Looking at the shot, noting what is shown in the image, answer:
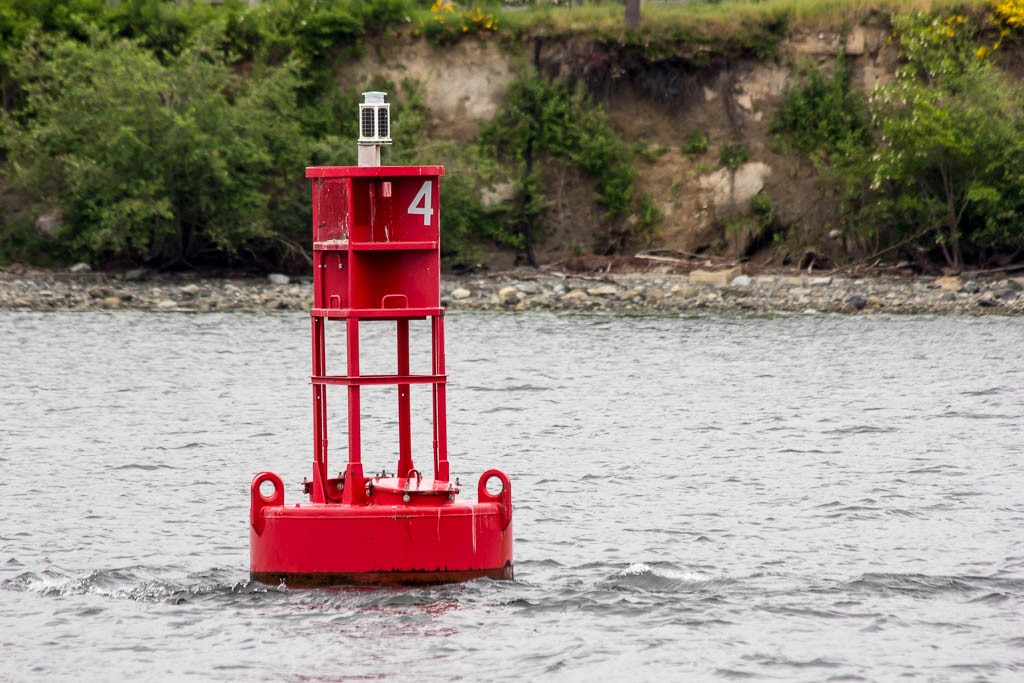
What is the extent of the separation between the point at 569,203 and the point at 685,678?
122ft

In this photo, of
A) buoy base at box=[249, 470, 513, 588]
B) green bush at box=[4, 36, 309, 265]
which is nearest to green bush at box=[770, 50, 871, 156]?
green bush at box=[4, 36, 309, 265]

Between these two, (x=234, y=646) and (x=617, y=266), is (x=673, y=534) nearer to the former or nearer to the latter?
(x=234, y=646)

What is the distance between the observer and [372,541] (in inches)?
415

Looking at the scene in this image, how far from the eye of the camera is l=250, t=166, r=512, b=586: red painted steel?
34.6 feet

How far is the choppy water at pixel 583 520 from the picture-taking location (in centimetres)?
1046

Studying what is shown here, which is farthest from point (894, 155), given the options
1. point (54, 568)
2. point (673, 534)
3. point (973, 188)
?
point (54, 568)

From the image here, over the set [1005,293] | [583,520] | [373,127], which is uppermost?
[373,127]

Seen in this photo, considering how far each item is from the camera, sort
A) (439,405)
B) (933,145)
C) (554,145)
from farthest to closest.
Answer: (554,145) < (933,145) < (439,405)

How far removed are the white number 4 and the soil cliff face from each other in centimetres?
3444

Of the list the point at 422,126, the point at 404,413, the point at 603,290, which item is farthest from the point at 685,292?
the point at 404,413

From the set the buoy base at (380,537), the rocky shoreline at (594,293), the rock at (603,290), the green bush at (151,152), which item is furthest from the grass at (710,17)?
the buoy base at (380,537)

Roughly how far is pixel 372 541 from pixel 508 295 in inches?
1172

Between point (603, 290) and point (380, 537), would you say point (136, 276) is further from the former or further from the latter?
point (380, 537)

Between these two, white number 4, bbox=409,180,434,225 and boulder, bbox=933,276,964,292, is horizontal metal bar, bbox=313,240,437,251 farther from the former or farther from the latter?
boulder, bbox=933,276,964,292
